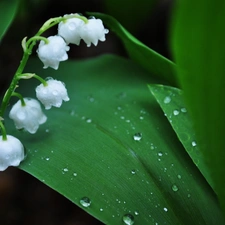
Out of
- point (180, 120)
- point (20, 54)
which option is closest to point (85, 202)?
point (180, 120)

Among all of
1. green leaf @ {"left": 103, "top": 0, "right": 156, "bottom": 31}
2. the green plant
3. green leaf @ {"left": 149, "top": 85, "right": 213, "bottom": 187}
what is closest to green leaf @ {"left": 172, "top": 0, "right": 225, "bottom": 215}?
the green plant

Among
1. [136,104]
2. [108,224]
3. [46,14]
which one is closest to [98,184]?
[108,224]

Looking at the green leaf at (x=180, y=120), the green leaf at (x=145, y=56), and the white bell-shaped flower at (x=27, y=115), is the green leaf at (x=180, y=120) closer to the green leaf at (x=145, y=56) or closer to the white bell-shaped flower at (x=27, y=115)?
the green leaf at (x=145, y=56)

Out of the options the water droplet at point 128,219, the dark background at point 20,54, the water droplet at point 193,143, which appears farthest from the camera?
the dark background at point 20,54

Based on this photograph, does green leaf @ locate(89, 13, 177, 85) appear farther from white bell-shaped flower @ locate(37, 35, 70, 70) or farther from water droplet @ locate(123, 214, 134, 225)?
water droplet @ locate(123, 214, 134, 225)

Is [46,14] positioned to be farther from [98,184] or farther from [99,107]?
[98,184]

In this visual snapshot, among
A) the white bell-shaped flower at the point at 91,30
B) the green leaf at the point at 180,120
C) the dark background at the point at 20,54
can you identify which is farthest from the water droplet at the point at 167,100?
the dark background at the point at 20,54
